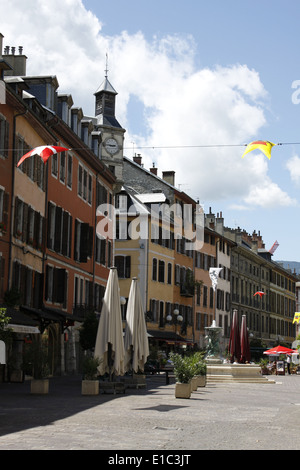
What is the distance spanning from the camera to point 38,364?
20297mm

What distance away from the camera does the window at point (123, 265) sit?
56906 millimetres

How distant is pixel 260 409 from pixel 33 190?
16.9 m

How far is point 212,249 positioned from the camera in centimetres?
7300

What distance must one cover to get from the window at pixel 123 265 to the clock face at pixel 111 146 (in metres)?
8.26

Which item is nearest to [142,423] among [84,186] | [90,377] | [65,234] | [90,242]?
[90,377]

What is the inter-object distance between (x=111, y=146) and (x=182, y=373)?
3533cm

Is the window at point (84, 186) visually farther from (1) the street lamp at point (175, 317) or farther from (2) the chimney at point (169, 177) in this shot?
(2) the chimney at point (169, 177)

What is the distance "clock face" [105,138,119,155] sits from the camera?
53.8 m

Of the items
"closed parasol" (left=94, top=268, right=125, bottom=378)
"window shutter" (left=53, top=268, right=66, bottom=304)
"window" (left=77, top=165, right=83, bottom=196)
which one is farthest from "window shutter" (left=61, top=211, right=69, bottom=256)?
"closed parasol" (left=94, top=268, right=125, bottom=378)

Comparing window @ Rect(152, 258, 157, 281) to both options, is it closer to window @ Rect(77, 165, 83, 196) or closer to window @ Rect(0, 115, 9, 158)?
window @ Rect(77, 165, 83, 196)

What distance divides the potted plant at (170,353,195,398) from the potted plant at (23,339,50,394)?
3.34 metres

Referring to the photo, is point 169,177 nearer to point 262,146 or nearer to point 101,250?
point 101,250

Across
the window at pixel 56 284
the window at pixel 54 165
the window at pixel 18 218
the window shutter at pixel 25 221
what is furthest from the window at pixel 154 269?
the window at pixel 18 218

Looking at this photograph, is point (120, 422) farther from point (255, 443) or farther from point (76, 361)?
point (76, 361)
